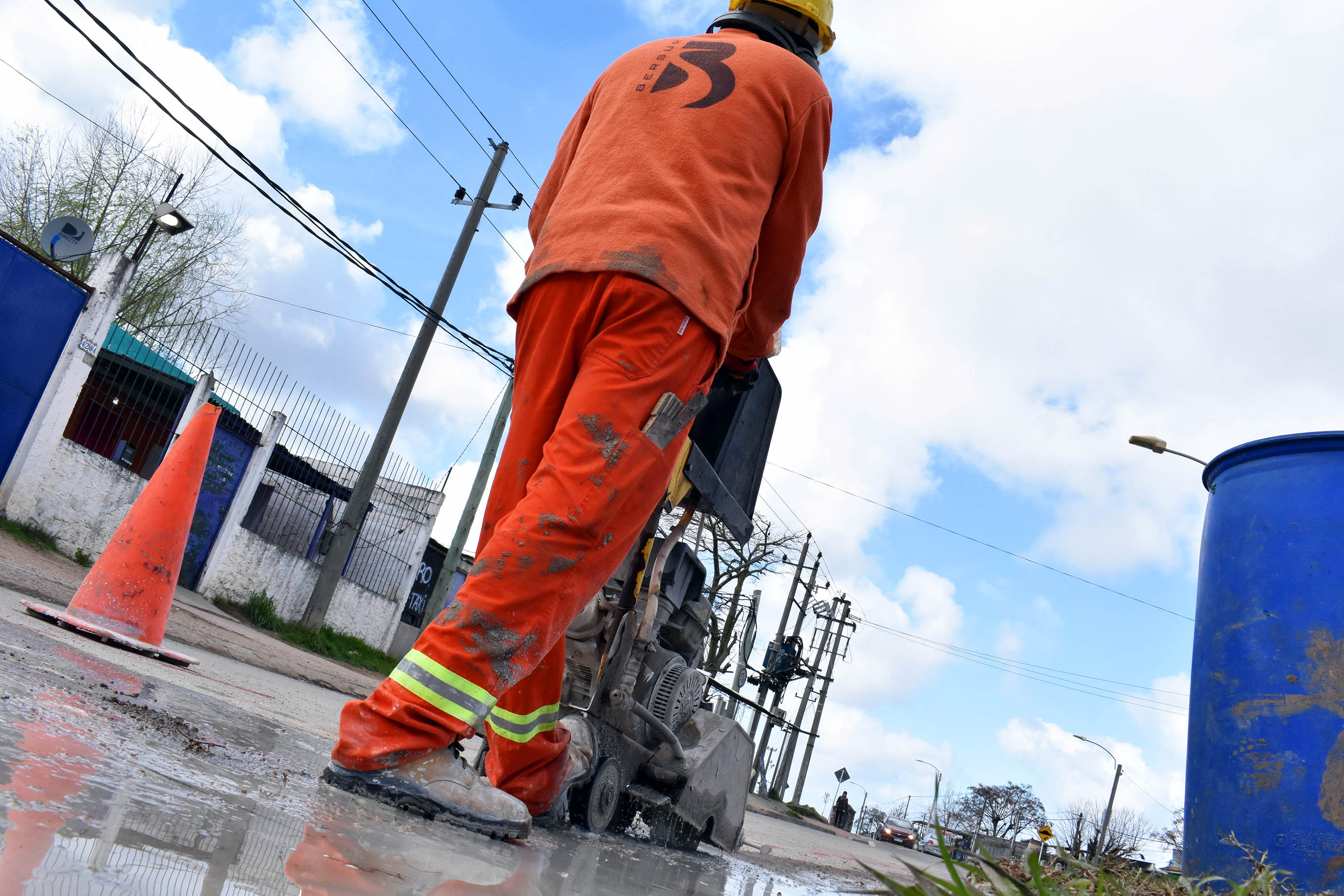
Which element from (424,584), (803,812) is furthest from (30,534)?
(803,812)

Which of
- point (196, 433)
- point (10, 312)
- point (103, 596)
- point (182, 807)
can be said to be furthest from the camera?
point (10, 312)

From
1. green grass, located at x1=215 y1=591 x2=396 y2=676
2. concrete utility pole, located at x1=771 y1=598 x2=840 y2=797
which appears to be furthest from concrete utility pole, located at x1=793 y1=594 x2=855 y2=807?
green grass, located at x1=215 y1=591 x2=396 y2=676

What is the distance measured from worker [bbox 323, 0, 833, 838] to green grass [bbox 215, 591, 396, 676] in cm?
1323

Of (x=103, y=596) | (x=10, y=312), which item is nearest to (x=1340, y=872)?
(x=103, y=596)

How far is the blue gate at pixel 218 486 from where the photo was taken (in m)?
14.4

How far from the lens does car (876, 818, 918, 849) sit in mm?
36750

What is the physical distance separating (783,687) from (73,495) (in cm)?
2198

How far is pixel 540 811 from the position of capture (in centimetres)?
241

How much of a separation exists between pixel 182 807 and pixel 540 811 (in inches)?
51.5

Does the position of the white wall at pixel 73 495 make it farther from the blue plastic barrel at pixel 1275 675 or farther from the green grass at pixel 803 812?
the green grass at pixel 803 812

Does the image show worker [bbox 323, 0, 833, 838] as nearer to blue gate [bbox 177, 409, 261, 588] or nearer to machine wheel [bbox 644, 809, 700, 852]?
machine wheel [bbox 644, 809, 700, 852]

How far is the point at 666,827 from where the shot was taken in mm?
3055

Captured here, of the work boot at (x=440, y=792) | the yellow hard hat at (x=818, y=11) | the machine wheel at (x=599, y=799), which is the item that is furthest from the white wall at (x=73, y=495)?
the work boot at (x=440, y=792)

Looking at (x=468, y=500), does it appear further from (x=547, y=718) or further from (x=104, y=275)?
(x=547, y=718)
